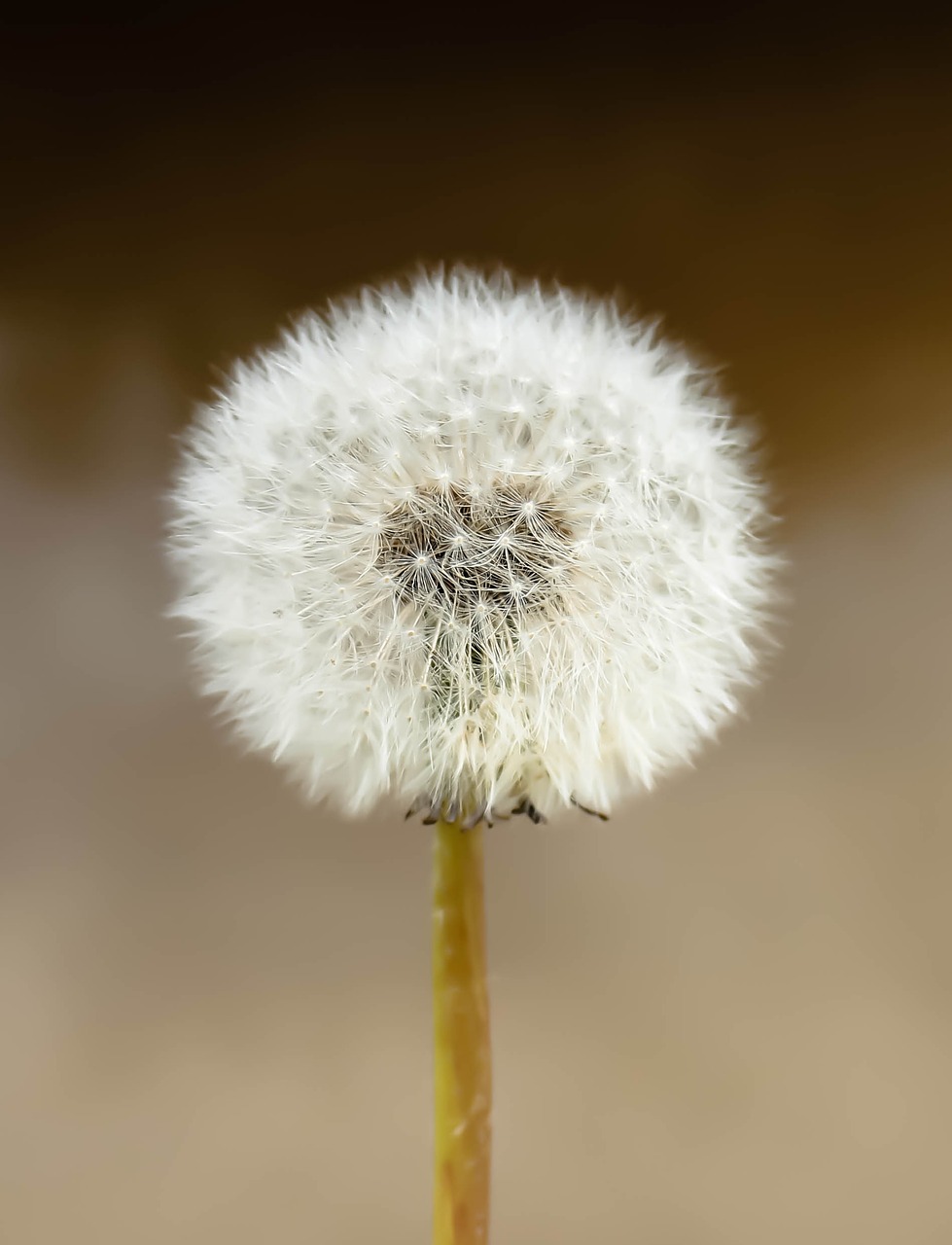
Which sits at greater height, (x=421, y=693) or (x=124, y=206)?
(x=124, y=206)

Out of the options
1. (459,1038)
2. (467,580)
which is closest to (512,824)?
(459,1038)

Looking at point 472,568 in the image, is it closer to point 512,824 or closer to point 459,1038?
point 459,1038

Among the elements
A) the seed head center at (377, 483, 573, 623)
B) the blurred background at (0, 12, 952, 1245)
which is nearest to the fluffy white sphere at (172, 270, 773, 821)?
the seed head center at (377, 483, 573, 623)

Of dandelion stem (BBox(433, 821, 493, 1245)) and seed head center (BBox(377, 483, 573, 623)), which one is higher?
seed head center (BBox(377, 483, 573, 623))

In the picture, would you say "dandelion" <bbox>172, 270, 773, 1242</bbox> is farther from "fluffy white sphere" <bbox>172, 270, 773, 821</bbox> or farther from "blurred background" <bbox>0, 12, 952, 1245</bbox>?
"blurred background" <bbox>0, 12, 952, 1245</bbox>

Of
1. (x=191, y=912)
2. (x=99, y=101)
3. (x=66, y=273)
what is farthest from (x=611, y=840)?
(x=99, y=101)

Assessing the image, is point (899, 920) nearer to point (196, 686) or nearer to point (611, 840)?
point (611, 840)
